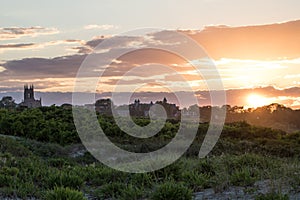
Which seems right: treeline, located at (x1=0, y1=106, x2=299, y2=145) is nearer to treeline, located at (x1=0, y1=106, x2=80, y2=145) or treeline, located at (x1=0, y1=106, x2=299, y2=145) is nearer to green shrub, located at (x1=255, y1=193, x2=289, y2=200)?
treeline, located at (x1=0, y1=106, x2=80, y2=145)

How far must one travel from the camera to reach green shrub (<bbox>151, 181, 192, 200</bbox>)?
7.63 meters

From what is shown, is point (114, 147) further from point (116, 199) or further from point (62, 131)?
point (116, 199)

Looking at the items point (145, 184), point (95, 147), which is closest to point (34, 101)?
point (95, 147)

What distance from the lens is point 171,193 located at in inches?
301

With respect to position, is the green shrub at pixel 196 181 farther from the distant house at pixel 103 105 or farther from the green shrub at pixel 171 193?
the distant house at pixel 103 105

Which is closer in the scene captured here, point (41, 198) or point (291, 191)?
point (291, 191)

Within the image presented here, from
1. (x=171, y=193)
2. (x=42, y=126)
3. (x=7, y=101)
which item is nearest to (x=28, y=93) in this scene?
(x=7, y=101)

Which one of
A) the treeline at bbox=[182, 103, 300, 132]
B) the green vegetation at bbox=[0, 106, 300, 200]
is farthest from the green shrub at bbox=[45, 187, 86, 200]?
the treeline at bbox=[182, 103, 300, 132]

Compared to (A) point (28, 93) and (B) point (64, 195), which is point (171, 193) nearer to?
(B) point (64, 195)

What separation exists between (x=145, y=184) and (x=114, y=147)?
35.5 ft

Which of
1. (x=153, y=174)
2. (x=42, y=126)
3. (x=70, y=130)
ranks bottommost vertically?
(x=153, y=174)

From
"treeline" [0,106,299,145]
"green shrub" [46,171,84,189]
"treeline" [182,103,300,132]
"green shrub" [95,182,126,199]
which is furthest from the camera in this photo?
"treeline" [182,103,300,132]

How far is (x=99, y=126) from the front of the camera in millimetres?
25250

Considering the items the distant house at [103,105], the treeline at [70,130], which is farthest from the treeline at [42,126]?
the distant house at [103,105]
